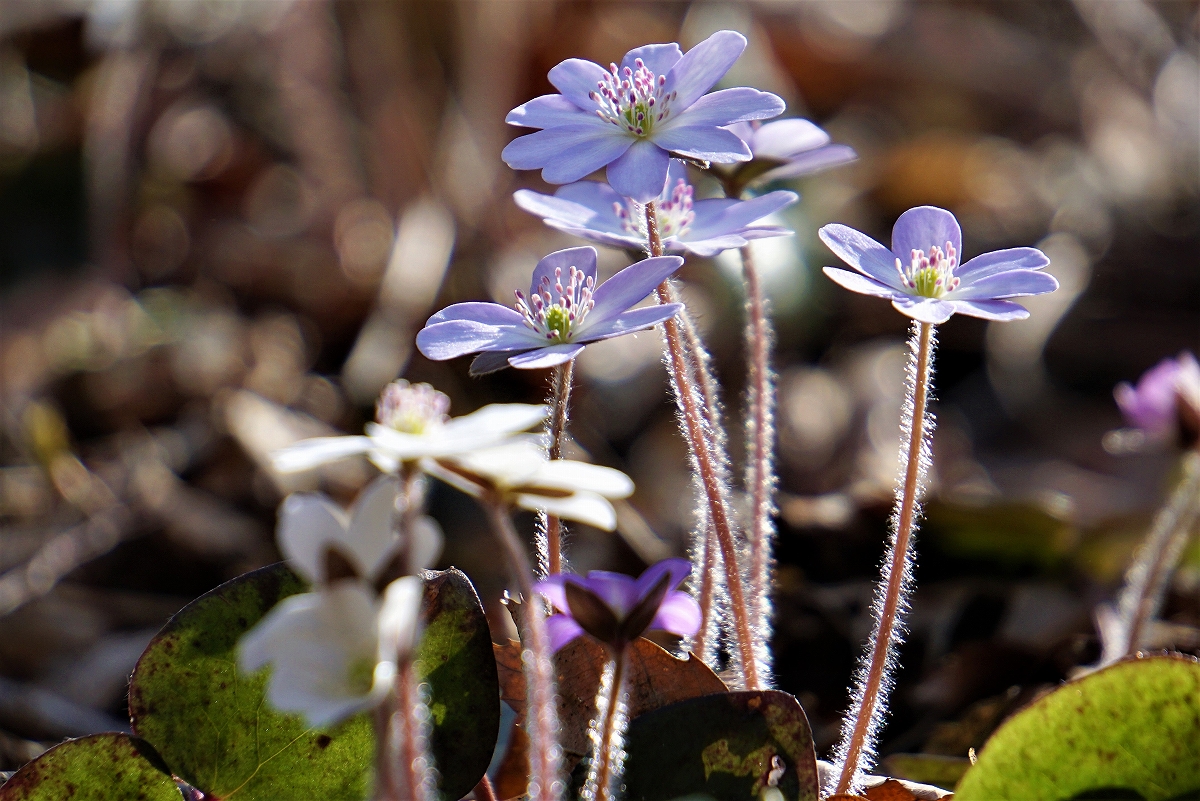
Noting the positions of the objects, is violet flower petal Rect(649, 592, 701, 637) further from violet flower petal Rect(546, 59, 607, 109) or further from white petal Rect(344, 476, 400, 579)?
violet flower petal Rect(546, 59, 607, 109)

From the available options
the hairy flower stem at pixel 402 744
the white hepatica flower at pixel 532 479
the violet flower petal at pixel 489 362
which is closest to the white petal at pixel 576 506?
the white hepatica flower at pixel 532 479

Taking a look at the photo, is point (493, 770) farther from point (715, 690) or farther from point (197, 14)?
point (197, 14)

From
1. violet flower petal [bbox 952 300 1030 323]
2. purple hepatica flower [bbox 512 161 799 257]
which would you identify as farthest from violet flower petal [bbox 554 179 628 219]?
violet flower petal [bbox 952 300 1030 323]

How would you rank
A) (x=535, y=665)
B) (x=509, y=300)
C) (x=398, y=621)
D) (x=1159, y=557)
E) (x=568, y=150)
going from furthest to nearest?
(x=509, y=300) < (x=1159, y=557) < (x=568, y=150) < (x=535, y=665) < (x=398, y=621)

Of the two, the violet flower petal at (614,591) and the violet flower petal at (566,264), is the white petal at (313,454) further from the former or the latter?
the violet flower petal at (566,264)

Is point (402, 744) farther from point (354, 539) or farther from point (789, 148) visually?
point (789, 148)

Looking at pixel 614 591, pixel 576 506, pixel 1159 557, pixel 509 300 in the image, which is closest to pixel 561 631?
pixel 614 591

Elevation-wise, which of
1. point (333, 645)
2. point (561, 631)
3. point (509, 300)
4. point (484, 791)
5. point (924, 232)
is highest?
point (924, 232)
